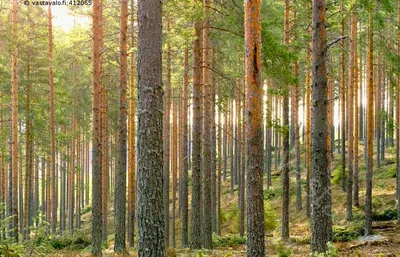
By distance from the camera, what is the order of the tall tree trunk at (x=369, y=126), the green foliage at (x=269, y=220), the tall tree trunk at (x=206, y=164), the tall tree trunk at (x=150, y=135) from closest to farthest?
the tall tree trunk at (x=150, y=135) → the tall tree trunk at (x=206, y=164) → the tall tree trunk at (x=369, y=126) → the green foliage at (x=269, y=220)

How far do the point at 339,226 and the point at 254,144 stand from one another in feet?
36.9

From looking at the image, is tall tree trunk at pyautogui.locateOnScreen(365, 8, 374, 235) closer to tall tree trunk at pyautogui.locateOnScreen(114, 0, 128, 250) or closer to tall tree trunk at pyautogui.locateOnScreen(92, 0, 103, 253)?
tall tree trunk at pyautogui.locateOnScreen(114, 0, 128, 250)

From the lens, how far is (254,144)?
25.0ft

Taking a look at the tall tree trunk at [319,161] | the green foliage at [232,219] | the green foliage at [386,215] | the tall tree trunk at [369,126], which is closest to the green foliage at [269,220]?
the green foliage at [232,219]

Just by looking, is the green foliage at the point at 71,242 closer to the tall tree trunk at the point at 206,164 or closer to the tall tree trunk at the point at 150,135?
the tall tree trunk at the point at 206,164

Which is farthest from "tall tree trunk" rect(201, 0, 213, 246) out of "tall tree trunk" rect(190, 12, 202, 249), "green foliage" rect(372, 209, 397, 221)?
"green foliage" rect(372, 209, 397, 221)

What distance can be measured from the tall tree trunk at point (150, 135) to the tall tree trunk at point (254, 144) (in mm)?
2301

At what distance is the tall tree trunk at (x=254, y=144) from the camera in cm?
759

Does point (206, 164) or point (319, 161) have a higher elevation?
point (319, 161)

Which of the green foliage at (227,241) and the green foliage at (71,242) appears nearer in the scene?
the green foliage at (227,241)

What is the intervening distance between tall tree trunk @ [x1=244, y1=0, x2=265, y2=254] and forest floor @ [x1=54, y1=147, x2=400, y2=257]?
0.97 m

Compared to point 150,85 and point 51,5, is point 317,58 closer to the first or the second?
point 150,85

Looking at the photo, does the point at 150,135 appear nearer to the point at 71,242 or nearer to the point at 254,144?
the point at 254,144

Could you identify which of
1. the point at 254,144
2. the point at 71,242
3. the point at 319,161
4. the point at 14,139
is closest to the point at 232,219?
the point at 71,242
